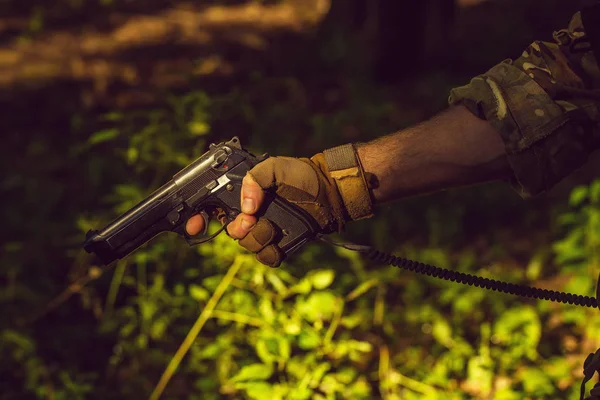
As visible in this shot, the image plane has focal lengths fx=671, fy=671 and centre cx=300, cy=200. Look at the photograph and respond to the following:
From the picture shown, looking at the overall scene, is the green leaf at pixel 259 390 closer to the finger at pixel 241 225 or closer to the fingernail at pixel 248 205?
the finger at pixel 241 225

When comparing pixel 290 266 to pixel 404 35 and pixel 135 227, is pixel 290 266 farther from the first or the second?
pixel 404 35

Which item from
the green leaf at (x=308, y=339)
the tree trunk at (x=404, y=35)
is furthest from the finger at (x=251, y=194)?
the tree trunk at (x=404, y=35)

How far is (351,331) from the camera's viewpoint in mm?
3621

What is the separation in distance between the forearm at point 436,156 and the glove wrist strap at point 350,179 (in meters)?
0.03

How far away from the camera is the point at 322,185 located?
7.00 feet

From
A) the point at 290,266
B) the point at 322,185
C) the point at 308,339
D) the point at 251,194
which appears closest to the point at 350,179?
the point at 322,185

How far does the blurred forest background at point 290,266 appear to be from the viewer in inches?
123

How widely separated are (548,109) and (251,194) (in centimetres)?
91

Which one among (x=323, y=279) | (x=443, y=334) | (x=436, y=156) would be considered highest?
(x=436, y=156)

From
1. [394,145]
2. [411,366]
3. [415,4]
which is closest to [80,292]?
[411,366]

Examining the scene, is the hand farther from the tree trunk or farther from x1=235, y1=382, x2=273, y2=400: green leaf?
the tree trunk

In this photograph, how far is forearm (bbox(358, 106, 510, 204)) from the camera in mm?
1863

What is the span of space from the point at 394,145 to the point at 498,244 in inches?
97.7

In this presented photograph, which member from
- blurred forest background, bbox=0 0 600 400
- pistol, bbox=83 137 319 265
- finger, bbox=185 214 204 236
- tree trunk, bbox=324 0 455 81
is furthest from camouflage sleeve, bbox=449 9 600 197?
tree trunk, bbox=324 0 455 81
